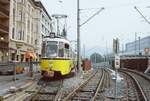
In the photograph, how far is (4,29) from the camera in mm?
59344

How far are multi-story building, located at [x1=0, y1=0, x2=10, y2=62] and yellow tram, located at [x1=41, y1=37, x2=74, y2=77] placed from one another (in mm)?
29520

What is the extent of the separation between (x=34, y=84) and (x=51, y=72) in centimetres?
255

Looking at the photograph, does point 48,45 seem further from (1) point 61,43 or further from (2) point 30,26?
(2) point 30,26

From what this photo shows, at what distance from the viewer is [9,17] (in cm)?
6056

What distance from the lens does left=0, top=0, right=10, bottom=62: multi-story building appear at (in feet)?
190

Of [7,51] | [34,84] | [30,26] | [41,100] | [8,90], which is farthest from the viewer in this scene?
[30,26]

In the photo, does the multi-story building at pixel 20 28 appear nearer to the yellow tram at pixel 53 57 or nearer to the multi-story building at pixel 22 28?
the multi-story building at pixel 22 28

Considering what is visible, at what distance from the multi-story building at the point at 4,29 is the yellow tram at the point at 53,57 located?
29.5 m

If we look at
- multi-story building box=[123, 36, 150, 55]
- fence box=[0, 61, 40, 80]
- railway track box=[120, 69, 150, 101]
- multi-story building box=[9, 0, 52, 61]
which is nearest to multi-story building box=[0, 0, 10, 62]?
multi-story building box=[9, 0, 52, 61]

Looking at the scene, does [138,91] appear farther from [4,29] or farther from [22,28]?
[22,28]

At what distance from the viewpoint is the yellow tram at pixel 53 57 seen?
2811cm

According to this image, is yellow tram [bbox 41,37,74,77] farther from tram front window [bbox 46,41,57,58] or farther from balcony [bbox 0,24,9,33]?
balcony [bbox 0,24,9,33]

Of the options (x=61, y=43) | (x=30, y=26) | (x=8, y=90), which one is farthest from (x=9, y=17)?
(x=8, y=90)

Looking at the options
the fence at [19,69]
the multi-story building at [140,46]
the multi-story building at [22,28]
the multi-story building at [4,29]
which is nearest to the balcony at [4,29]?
the multi-story building at [4,29]
